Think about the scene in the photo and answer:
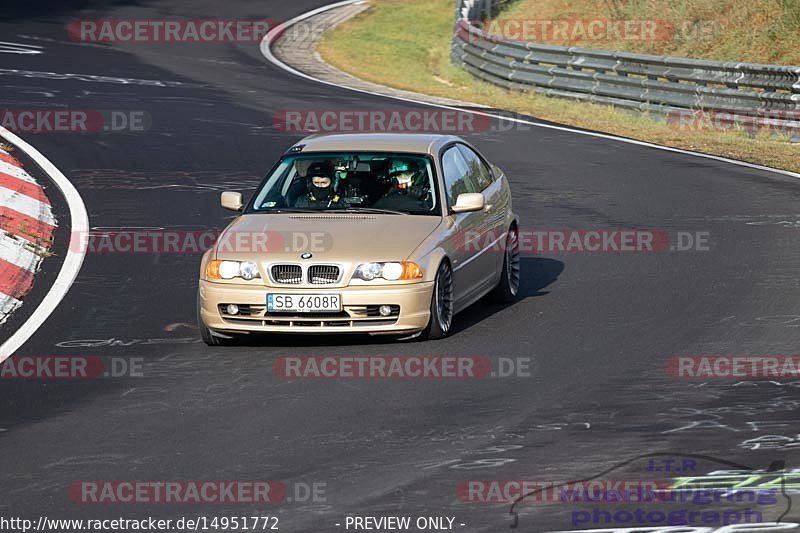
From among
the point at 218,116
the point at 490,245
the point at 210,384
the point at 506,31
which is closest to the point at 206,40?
the point at 506,31

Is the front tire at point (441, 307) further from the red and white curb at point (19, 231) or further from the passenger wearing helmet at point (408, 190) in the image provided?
the red and white curb at point (19, 231)

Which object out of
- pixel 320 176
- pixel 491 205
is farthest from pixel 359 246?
pixel 491 205

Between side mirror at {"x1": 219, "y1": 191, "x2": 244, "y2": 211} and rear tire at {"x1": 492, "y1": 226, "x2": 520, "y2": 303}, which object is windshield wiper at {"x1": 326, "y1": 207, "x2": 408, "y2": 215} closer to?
side mirror at {"x1": 219, "y1": 191, "x2": 244, "y2": 211}

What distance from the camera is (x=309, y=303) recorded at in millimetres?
10477

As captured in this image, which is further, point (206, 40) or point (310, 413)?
point (206, 40)

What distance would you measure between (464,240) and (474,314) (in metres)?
0.84

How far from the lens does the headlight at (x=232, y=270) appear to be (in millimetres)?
10656

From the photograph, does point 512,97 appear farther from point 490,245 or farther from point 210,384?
point 210,384

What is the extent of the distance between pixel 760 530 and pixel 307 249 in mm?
5087

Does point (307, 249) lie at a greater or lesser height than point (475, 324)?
greater

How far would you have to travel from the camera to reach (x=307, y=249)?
10.7 meters

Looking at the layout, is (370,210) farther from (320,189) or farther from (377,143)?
(377,143)

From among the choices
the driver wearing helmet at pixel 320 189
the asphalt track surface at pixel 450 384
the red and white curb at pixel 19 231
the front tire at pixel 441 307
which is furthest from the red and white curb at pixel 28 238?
the front tire at pixel 441 307

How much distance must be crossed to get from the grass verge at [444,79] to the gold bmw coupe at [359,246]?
9.29 meters
